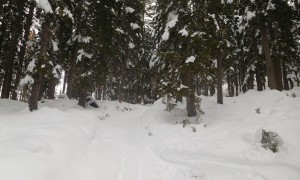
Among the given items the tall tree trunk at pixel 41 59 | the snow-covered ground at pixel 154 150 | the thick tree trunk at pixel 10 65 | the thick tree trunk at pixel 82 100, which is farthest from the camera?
the thick tree trunk at pixel 10 65

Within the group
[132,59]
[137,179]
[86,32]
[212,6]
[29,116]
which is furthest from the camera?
[132,59]

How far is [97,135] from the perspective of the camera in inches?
512

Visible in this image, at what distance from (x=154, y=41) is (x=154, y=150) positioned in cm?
1134

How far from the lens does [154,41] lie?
20.7 meters

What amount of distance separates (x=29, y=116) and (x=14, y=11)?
1179 centimetres

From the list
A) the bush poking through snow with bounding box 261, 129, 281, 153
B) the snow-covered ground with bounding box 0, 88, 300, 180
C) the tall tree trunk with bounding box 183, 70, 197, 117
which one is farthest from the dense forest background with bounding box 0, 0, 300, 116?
the bush poking through snow with bounding box 261, 129, 281, 153

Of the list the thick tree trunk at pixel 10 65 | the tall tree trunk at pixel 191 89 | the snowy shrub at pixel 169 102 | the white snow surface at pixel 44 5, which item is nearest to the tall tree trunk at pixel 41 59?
the white snow surface at pixel 44 5

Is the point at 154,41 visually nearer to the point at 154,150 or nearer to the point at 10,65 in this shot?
the point at 10,65

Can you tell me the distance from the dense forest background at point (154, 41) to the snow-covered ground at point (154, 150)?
2.39 metres

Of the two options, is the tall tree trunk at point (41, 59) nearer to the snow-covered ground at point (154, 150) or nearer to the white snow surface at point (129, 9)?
the snow-covered ground at point (154, 150)

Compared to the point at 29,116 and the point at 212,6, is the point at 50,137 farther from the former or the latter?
the point at 212,6

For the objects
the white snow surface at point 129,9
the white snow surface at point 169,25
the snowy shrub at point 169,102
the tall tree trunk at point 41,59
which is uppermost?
the white snow surface at point 129,9

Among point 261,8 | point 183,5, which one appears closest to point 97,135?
point 183,5

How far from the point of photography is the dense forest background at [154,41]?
14.2m
